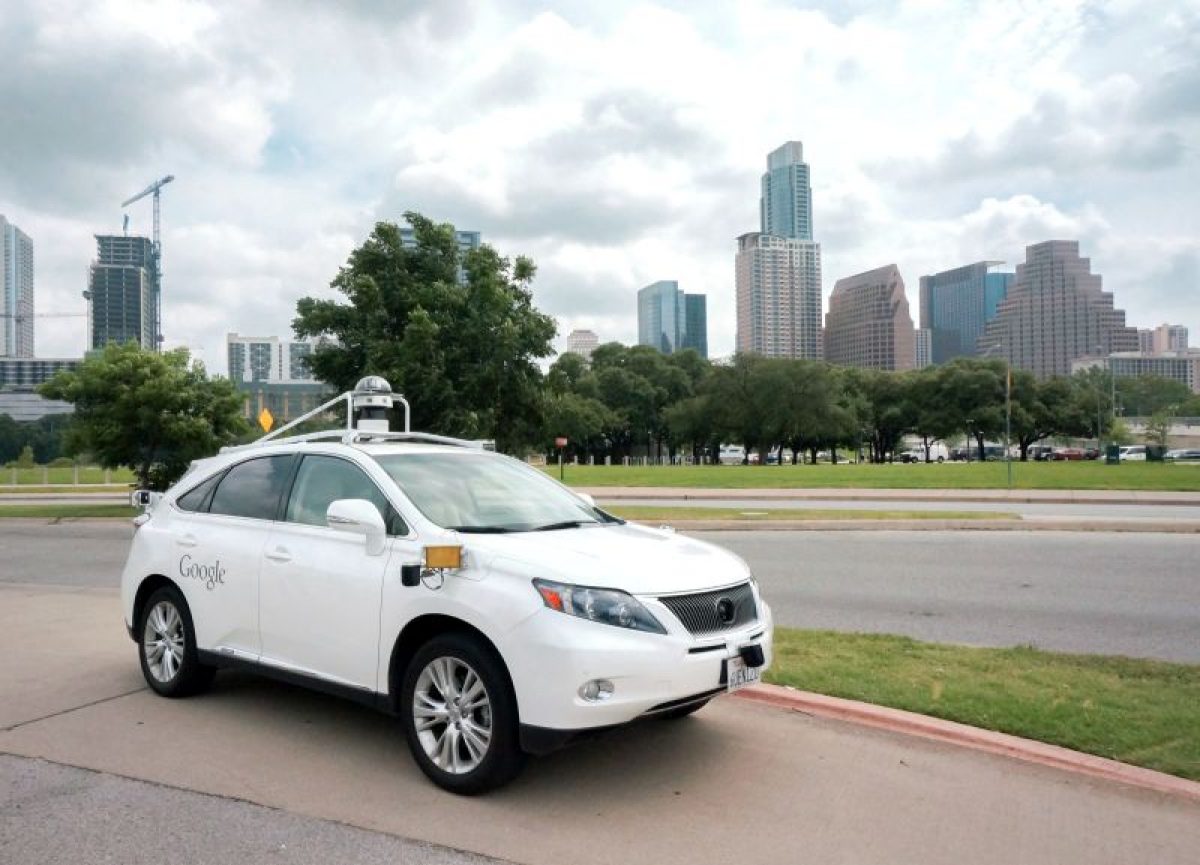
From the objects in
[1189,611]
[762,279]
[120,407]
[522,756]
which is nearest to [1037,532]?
[1189,611]

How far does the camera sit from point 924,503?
25703 mm

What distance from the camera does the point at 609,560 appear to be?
4.43m

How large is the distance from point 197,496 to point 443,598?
269 cm

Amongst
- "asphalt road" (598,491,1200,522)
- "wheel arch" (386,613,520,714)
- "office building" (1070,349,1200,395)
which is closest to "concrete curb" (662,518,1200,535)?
"asphalt road" (598,491,1200,522)

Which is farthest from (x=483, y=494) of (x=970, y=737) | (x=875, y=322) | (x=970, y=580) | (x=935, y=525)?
(x=875, y=322)

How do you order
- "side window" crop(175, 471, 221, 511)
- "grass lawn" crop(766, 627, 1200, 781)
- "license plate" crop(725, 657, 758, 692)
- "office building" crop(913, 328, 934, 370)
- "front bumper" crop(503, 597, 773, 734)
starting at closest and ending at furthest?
1. "front bumper" crop(503, 597, 773, 734)
2. "license plate" crop(725, 657, 758, 692)
3. "grass lawn" crop(766, 627, 1200, 781)
4. "side window" crop(175, 471, 221, 511)
5. "office building" crop(913, 328, 934, 370)

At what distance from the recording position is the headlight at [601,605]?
4176mm

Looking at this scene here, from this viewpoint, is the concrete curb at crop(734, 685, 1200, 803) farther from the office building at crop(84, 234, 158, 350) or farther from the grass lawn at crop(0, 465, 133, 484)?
the office building at crop(84, 234, 158, 350)

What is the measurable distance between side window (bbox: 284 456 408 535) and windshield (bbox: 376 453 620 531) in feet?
0.51

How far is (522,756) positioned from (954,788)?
2064mm

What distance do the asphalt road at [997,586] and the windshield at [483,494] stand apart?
3.82 metres

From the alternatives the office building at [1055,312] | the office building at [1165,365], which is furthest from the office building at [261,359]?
the office building at [1165,365]

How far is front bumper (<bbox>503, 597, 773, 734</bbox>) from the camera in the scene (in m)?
4.07

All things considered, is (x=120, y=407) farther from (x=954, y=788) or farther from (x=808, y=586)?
(x=954, y=788)
